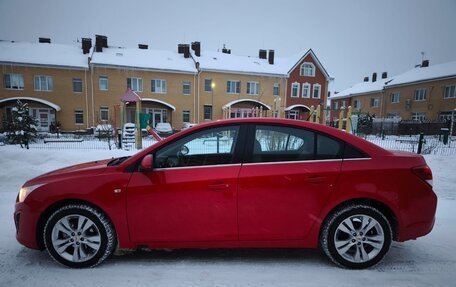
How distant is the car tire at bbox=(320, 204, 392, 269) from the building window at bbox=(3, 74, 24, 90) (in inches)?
1290

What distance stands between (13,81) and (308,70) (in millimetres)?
33028

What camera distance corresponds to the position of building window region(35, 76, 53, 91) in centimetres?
2661

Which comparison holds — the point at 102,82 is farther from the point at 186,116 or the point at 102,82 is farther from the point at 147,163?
the point at 147,163

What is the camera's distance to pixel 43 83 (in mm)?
26812

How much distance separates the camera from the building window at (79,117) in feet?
91.1

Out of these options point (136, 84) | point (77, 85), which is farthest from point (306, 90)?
point (77, 85)

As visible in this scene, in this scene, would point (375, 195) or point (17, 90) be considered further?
point (17, 90)

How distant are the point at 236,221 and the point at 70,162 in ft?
26.5

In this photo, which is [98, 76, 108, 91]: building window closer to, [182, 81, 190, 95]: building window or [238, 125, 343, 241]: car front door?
[182, 81, 190, 95]: building window

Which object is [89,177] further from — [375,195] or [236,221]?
[375,195]

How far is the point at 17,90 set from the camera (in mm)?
26359

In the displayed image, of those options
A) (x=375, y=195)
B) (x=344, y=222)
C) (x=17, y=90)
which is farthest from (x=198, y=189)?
(x=17, y=90)

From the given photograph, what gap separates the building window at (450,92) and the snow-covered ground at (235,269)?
111 ft

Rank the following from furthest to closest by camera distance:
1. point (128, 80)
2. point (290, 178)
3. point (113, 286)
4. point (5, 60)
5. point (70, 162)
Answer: point (128, 80) → point (5, 60) → point (70, 162) → point (290, 178) → point (113, 286)
